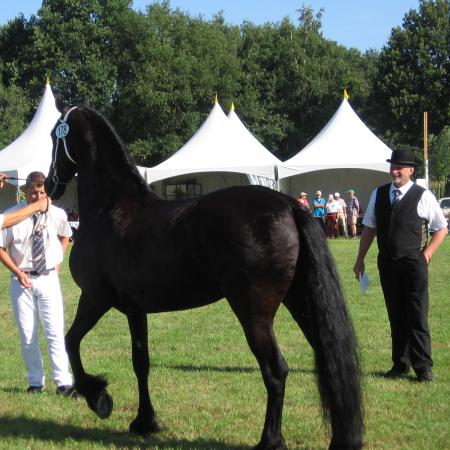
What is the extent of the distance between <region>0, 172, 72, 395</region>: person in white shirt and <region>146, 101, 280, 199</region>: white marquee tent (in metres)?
20.4

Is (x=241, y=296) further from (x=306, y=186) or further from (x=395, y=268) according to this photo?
(x=306, y=186)

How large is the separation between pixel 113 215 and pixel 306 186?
28602 millimetres

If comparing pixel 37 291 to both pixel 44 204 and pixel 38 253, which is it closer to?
pixel 38 253

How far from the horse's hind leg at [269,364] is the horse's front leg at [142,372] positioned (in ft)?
3.56

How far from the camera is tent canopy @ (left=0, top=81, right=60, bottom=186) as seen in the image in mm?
26642

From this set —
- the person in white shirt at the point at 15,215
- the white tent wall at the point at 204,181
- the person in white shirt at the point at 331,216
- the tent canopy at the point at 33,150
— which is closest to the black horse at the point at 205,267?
the person in white shirt at the point at 15,215

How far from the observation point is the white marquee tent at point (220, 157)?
88.9 feet

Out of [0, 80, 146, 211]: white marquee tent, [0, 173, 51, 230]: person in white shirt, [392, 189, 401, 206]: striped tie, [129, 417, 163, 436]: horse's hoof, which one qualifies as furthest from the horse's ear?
[0, 80, 146, 211]: white marquee tent

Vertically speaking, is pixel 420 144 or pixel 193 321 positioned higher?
pixel 420 144

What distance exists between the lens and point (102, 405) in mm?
5199

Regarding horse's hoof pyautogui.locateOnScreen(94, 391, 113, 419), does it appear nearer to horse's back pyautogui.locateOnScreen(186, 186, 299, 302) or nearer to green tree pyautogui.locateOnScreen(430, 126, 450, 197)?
horse's back pyautogui.locateOnScreen(186, 186, 299, 302)

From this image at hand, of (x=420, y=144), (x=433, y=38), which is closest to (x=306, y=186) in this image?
(x=420, y=144)

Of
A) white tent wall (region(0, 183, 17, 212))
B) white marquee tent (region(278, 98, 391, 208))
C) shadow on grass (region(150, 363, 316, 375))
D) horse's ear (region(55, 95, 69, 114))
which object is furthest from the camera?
white tent wall (region(0, 183, 17, 212))

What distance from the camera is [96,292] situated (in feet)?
16.6
